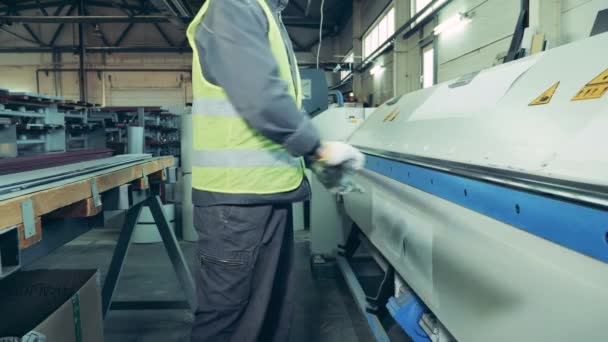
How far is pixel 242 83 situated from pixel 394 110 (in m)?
1.34

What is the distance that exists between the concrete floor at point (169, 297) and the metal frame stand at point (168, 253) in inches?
5.2

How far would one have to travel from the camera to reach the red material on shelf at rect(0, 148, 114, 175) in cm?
145

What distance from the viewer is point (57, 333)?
50.9 inches

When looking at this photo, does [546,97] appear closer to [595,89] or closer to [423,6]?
[595,89]

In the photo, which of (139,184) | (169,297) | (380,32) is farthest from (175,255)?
(380,32)

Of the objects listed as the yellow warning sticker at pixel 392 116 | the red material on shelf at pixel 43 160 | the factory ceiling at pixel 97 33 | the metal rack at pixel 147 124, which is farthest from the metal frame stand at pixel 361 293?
the factory ceiling at pixel 97 33

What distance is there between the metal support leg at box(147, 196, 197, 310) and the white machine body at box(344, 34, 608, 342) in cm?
111

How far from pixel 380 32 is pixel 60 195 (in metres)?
6.45

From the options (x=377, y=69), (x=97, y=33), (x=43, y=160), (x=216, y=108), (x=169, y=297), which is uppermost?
(x=97, y=33)

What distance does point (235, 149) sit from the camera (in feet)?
3.89

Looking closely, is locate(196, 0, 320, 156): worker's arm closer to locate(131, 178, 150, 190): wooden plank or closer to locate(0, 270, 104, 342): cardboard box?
locate(0, 270, 104, 342): cardboard box

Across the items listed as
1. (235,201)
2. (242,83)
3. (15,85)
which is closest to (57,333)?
(235,201)

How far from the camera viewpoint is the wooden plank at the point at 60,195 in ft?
2.83

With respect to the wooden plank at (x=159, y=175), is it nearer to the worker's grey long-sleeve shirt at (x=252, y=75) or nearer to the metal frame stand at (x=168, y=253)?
the metal frame stand at (x=168, y=253)
